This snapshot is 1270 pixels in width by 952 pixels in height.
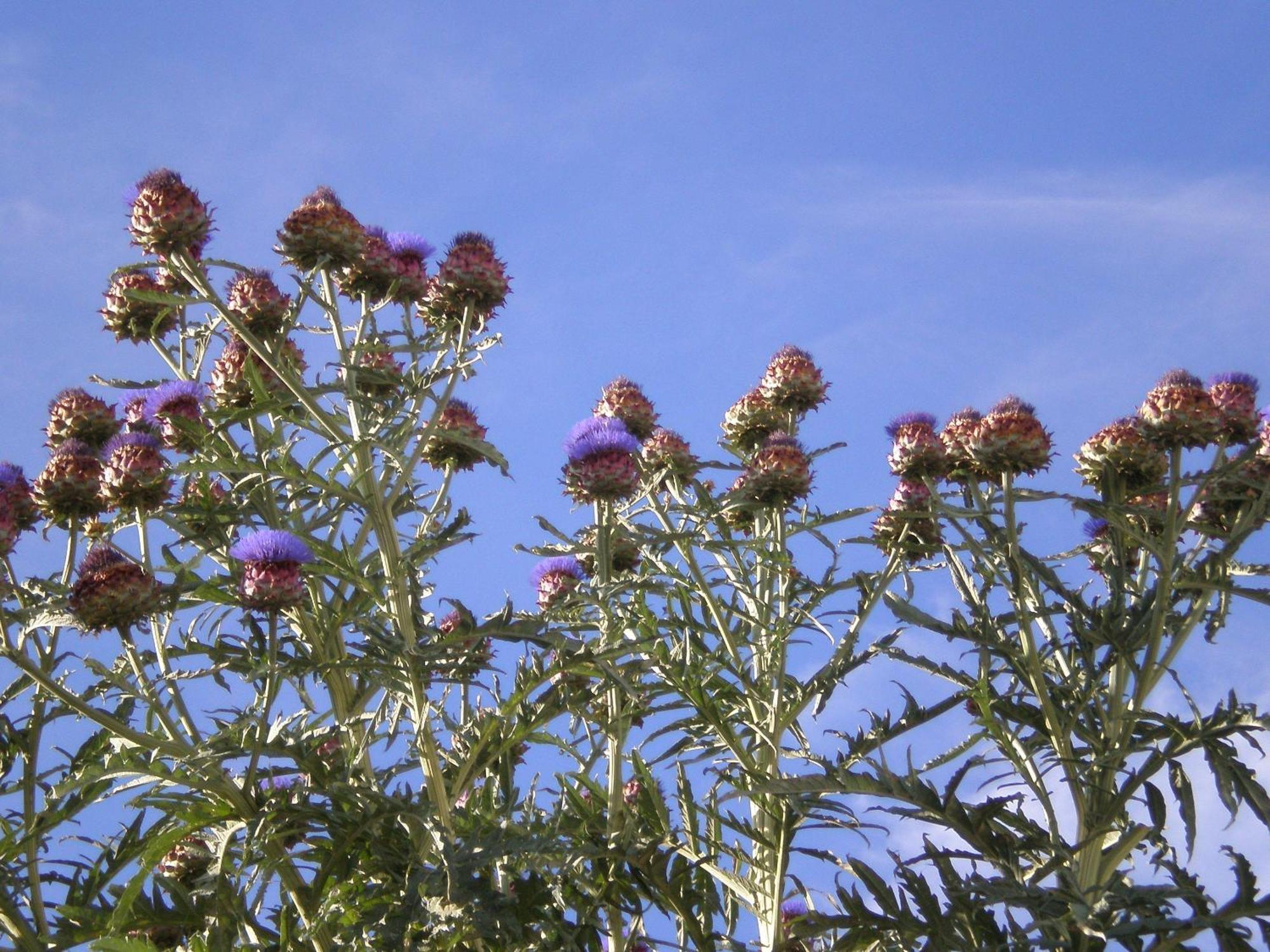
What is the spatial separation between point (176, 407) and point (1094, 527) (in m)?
3.34

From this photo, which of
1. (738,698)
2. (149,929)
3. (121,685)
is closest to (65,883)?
(149,929)

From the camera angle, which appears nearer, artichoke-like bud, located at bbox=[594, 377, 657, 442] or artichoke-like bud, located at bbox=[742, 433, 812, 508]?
artichoke-like bud, located at bbox=[742, 433, 812, 508]

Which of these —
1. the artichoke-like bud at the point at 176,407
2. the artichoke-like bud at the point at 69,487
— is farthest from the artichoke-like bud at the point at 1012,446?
the artichoke-like bud at the point at 69,487

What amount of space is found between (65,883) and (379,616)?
127 cm

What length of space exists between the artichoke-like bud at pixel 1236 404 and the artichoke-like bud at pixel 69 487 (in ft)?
12.3

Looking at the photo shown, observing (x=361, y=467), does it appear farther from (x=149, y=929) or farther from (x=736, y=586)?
(x=149, y=929)

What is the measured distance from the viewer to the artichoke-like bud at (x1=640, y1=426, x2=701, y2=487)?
19.1ft

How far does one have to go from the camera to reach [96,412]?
17.5 feet

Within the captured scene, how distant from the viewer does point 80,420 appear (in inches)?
209

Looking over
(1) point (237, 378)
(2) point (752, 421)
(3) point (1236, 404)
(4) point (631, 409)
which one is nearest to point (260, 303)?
(1) point (237, 378)

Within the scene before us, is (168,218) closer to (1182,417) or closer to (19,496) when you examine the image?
(19,496)

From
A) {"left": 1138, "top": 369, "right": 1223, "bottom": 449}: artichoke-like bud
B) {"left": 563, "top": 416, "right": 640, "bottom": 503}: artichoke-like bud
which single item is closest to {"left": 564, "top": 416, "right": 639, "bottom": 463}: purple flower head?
{"left": 563, "top": 416, "right": 640, "bottom": 503}: artichoke-like bud

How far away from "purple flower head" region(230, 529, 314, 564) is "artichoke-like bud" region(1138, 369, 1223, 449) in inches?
108

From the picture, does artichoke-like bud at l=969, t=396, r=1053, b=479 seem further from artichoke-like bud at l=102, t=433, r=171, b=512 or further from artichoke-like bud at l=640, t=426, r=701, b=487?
artichoke-like bud at l=102, t=433, r=171, b=512
